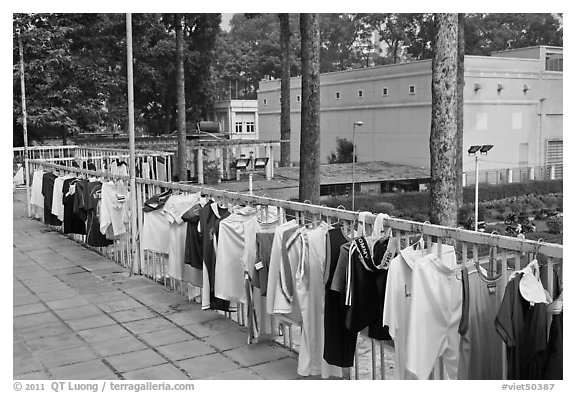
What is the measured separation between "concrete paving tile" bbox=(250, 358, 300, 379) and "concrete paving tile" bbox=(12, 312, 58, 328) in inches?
99.5

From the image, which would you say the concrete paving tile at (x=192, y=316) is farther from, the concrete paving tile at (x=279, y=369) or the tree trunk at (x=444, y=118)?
the tree trunk at (x=444, y=118)

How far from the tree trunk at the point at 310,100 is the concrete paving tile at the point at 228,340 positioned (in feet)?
38.2

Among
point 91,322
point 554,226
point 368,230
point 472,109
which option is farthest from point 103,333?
point 472,109

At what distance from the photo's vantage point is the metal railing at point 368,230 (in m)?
3.89

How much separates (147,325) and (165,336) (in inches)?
16.2

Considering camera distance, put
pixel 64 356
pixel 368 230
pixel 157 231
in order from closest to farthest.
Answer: pixel 368 230
pixel 64 356
pixel 157 231

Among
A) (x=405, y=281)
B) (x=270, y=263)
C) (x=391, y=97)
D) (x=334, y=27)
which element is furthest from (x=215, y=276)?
(x=334, y=27)

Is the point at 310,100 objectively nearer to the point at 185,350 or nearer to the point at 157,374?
the point at 185,350

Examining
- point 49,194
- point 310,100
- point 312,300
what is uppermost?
point 310,100

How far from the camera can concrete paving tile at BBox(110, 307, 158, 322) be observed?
263 inches

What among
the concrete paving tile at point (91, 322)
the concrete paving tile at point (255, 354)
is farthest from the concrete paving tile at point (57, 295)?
the concrete paving tile at point (255, 354)

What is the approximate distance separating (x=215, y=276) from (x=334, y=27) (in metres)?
56.4

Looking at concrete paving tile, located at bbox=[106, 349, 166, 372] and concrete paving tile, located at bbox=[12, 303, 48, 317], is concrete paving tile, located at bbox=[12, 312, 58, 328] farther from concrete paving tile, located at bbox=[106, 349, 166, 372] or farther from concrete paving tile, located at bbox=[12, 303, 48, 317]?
concrete paving tile, located at bbox=[106, 349, 166, 372]

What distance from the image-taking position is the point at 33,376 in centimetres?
525
